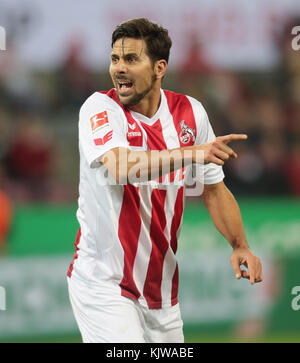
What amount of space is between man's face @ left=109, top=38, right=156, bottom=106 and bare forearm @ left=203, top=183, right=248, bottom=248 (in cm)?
81

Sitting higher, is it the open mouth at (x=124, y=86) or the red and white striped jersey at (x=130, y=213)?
the open mouth at (x=124, y=86)

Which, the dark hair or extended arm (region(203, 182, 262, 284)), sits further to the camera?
extended arm (region(203, 182, 262, 284))

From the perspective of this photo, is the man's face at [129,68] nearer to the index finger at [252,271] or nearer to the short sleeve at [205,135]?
the short sleeve at [205,135]

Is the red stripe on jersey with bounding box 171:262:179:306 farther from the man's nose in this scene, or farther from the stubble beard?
the man's nose

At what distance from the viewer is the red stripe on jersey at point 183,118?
422cm

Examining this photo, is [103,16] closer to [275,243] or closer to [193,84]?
[193,84]

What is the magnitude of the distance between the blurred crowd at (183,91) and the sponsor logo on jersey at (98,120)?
415cm

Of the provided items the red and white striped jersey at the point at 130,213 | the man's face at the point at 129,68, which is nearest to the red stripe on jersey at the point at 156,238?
the red and white striped jersey at the point at 130,213

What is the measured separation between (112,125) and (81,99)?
17.1ft

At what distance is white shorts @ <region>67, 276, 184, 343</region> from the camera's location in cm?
396

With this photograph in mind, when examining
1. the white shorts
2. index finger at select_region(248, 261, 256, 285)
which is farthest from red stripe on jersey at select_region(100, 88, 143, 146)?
index finger at select_region(248, 261, 256, 285)

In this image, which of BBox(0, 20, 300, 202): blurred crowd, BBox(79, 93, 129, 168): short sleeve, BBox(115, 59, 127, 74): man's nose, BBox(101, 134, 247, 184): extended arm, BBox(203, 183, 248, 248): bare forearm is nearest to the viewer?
BBox(101, 134, 247, 184): extended arm

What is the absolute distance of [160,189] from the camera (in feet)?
13.5
